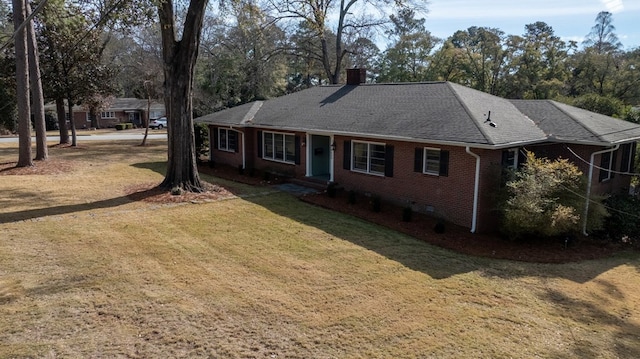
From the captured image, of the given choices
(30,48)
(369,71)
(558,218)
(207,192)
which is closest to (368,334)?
(558,218)

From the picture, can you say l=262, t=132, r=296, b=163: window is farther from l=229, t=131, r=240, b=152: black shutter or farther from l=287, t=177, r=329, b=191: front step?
l=229, t=131, r=240, b=152: black shutter

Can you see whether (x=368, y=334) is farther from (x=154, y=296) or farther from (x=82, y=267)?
(x=82, y=267)

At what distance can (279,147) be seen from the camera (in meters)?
19.7

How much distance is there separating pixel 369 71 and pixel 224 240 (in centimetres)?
3943

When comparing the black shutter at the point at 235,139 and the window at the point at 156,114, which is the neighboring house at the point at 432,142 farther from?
the window at the point at 156,114

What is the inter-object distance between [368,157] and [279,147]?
5.45m

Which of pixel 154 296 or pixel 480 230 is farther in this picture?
pixel 480 230

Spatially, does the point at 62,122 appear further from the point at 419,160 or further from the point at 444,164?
the point at 444,164

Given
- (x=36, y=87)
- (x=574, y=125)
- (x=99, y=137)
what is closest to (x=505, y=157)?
(x=574, y=125)

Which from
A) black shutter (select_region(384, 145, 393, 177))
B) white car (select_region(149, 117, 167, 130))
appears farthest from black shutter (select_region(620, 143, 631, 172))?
white car (select_region(149, 117, 167, 130))

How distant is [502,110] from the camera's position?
51.2 ft

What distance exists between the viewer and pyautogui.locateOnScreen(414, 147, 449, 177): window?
1312 centimetres

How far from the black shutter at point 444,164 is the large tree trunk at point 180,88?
8199 millimetres

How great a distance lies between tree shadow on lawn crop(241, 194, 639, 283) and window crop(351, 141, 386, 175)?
2607 millimetres
